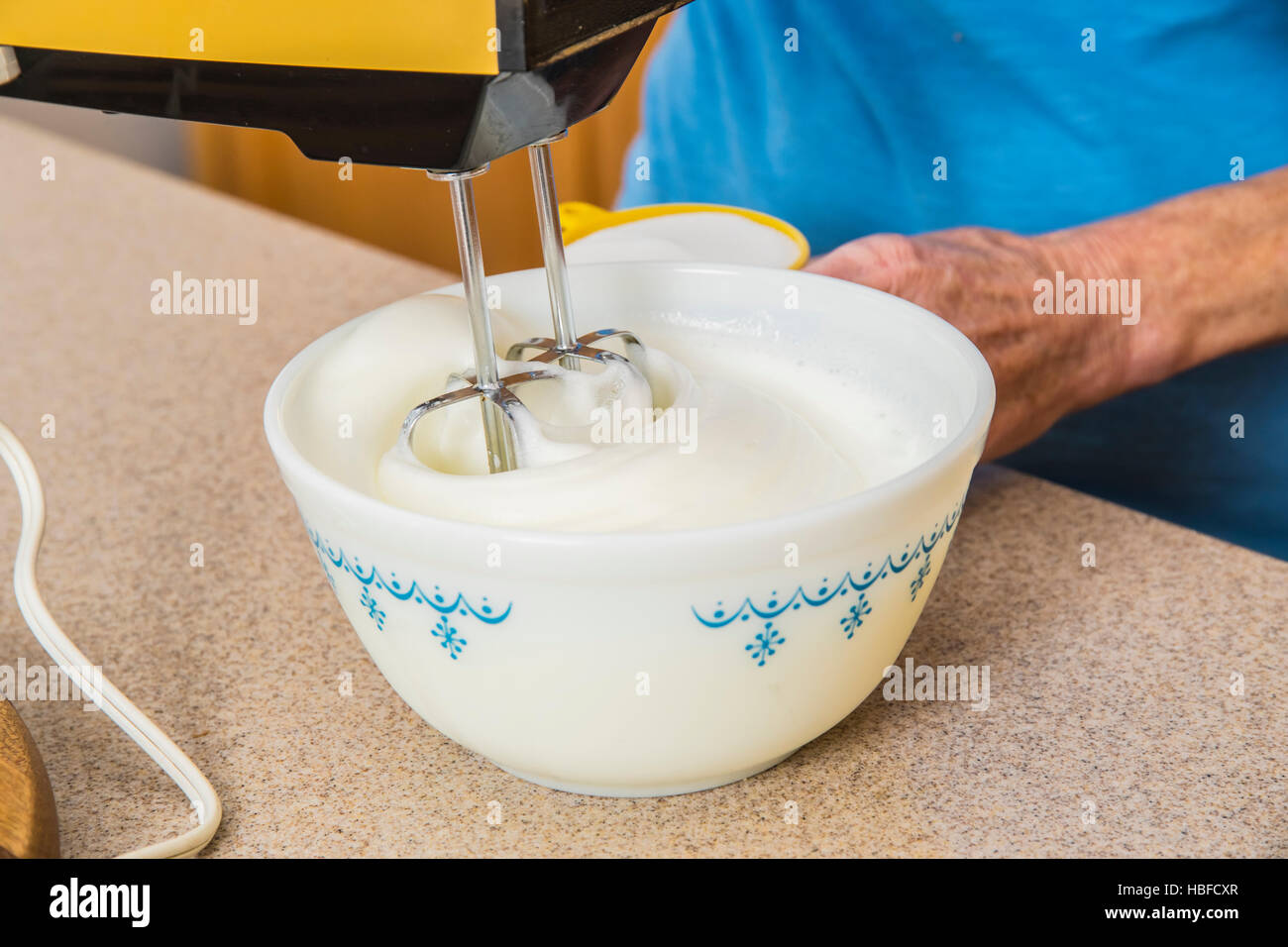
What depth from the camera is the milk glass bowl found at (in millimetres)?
357

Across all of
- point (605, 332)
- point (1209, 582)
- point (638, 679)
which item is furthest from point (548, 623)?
point (1209, 582)

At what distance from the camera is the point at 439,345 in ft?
1.61

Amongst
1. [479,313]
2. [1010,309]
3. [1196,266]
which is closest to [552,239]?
[479,313]

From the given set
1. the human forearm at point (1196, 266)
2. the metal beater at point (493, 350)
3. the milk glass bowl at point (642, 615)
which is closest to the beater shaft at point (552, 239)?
the metal beater at point (493, 350)

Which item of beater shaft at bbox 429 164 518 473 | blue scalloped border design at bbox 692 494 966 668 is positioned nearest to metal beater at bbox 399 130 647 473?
beater shaft at bbox 429 164 518 473

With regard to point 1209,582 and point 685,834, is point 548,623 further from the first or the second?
point 1209,582

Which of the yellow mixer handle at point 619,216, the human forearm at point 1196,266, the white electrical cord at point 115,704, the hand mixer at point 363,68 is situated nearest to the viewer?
the hand mixer at point 363,68

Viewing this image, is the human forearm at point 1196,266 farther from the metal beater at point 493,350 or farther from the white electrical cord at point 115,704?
the white electrical cord at point 115,704

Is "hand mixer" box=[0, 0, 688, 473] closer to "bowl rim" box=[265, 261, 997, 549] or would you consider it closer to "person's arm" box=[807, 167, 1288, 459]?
"bowl rim" box=[265, 261, 997, 549]

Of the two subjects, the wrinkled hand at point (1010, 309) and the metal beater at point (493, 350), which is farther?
the wrinkled hand at point (1010, 309)

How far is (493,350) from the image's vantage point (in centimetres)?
43

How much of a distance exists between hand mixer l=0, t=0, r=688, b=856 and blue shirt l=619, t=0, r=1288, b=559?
0.51m

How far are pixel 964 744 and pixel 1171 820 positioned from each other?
0.25 ft

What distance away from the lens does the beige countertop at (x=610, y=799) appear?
1.44 feet
